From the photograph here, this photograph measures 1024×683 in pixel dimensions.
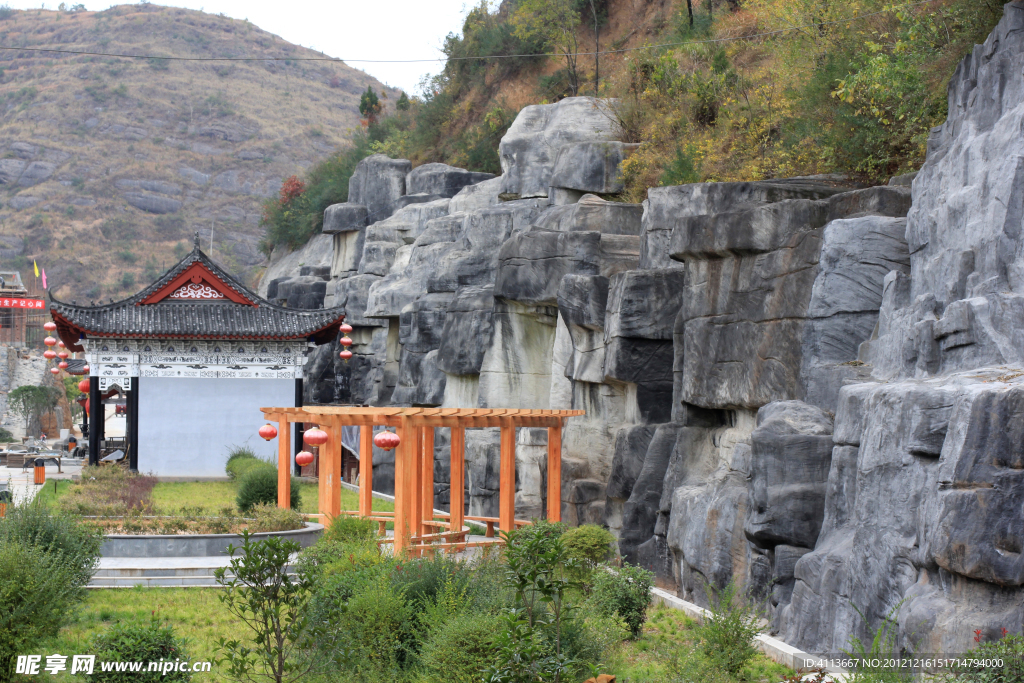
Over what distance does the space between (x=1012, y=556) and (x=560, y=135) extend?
1922 cm

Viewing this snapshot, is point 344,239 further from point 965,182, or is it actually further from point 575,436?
point 965,182

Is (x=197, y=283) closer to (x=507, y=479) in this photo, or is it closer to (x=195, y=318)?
(x=195, y=318)

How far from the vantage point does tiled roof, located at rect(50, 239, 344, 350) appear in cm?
2442

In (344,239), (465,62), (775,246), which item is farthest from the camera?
(465,62)

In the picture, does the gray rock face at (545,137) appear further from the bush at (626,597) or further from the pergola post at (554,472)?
the bush at (626,597)

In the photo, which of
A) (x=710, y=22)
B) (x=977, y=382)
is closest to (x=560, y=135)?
(x=710, y=22)

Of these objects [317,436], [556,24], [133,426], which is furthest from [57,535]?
[556,24]

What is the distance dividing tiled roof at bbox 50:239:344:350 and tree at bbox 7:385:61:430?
16.6 m

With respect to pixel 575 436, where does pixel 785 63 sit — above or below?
above

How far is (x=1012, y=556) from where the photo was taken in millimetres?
6781

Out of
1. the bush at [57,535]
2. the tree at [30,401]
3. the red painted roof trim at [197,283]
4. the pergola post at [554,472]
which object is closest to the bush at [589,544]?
the pergola post at [554,472]

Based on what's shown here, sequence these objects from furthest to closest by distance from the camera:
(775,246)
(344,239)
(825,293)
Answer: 1. (344,239)
2. (775,246)
3. (825,293)

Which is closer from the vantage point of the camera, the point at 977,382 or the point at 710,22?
the point at 977,382

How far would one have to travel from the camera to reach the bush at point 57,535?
10312 millimetres
